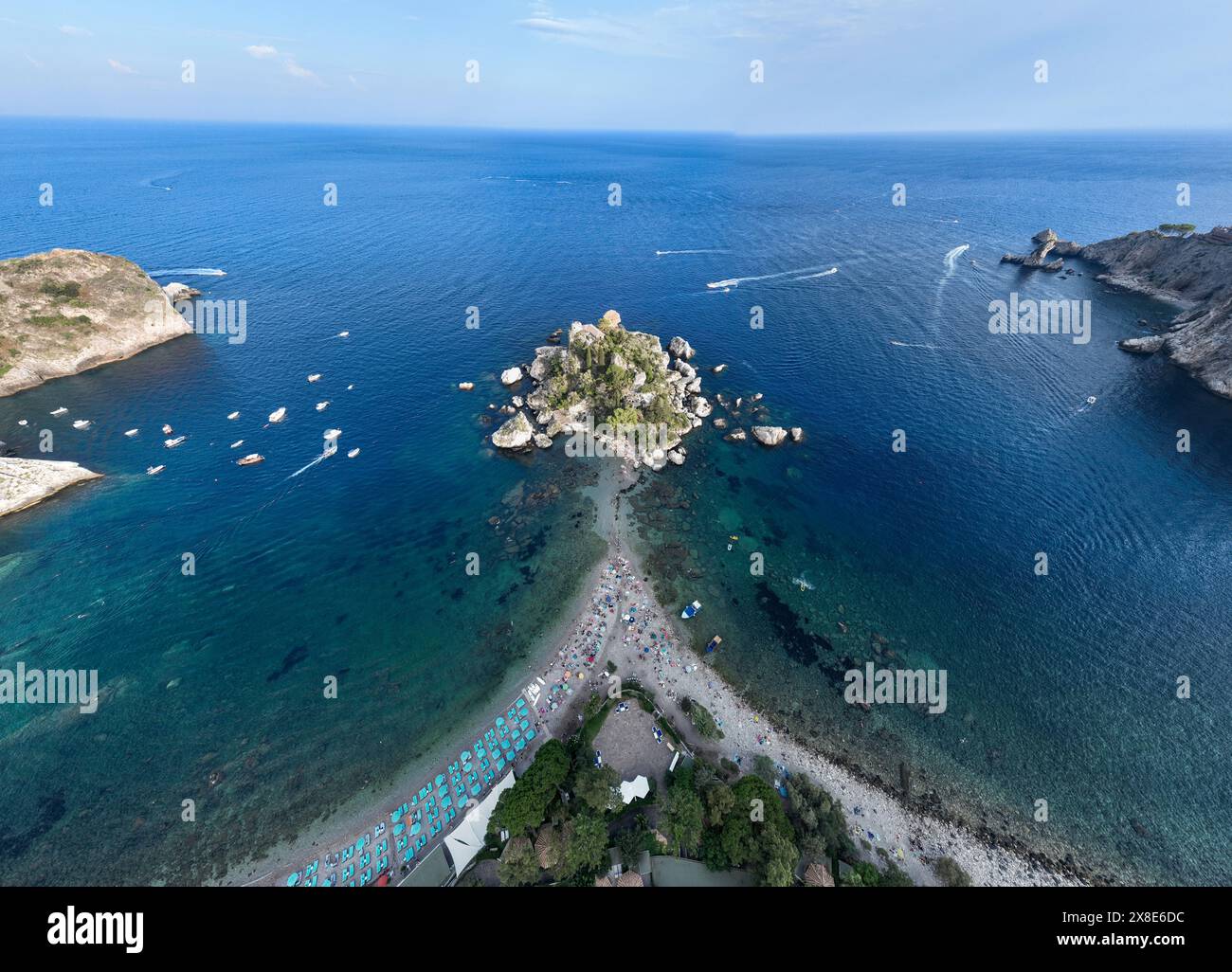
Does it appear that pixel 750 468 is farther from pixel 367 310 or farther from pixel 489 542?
pixel 367 310

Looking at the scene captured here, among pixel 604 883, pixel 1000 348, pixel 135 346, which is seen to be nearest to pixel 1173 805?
pixel 604 883

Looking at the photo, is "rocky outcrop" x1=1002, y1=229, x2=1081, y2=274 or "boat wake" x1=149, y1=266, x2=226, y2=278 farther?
"rocky outcrop" x1=1002, y1=229, x2=1081, y2=274

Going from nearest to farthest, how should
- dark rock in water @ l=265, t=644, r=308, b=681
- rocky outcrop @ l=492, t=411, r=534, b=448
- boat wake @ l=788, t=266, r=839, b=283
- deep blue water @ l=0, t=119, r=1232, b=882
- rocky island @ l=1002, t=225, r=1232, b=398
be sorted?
deep blue water @ l=0, t=119, r=1232, b=882 → dark rock in water @ l=265, t=644, r=308, b=681 → rocky outcrop @ l=492, t=411, r=534, b=448 → rocky island @ l=1002, t=225, r=1232, b=398 → boat wake @ l=788, t=266, r=839, b=283

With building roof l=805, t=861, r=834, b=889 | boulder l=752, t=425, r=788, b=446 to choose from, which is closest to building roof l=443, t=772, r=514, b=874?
building roof l=805, t=861, r=834, b=889

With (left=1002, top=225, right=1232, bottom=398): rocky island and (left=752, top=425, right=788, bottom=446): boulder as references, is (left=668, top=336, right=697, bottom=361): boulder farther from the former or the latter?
(left=1002, top=225, right=1232, bottom=398): rocky island

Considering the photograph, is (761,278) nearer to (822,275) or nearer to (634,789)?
(822,275)

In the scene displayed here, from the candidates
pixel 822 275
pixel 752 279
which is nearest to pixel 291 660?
pixel 752 279

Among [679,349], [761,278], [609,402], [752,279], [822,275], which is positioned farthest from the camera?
[822,275]
